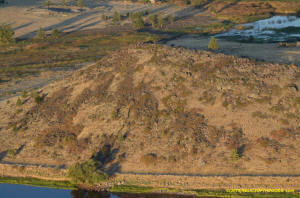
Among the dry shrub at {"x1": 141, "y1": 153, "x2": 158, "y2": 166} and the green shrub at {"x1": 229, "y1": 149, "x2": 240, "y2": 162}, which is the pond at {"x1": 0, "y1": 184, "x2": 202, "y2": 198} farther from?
the green shrub at {"x1": 229, "y1": 149, "x2": 240, "y2": 162}

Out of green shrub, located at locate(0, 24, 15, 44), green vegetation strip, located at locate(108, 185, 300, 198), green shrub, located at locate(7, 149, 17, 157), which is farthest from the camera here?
green shrub, located at locate(0, 24, 15, 44)

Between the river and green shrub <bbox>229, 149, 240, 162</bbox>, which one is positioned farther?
the river

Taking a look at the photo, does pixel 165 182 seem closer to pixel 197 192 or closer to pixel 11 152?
pixel 197 192

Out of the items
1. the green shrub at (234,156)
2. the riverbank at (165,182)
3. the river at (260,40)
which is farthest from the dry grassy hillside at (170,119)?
the river at (260,40)

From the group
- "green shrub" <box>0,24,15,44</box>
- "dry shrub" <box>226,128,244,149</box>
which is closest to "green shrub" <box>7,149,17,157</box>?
"dry shrub" <box>226,128,244,149</box>

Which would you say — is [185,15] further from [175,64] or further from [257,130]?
[257,130]

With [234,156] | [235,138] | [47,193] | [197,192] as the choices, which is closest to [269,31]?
[235,138]
